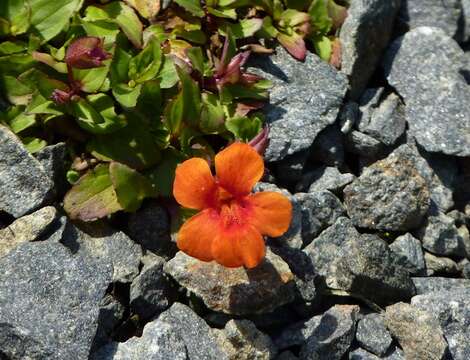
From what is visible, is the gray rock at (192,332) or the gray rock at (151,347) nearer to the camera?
the gray rock at (151,347)

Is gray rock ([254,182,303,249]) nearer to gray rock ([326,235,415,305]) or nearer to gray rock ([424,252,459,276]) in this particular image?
gray rock ([326,235,415,305])

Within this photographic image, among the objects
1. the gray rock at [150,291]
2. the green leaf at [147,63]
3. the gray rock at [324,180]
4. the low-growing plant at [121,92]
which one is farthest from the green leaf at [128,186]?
the gray rock at [324,180]

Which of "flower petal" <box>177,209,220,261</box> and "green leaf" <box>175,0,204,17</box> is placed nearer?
"flower petal" <box>177,209,220,261</box>

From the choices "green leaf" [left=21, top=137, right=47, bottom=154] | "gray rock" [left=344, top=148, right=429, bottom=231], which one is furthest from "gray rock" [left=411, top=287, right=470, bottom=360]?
"green leaf" [left=21, top=137, right=47, bottom=154]

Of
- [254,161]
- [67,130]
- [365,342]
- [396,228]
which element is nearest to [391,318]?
[365,342]

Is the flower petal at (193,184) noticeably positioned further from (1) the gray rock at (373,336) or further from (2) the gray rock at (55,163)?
(1) the gray rock at (373,336)

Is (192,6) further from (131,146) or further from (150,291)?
(150,291)
